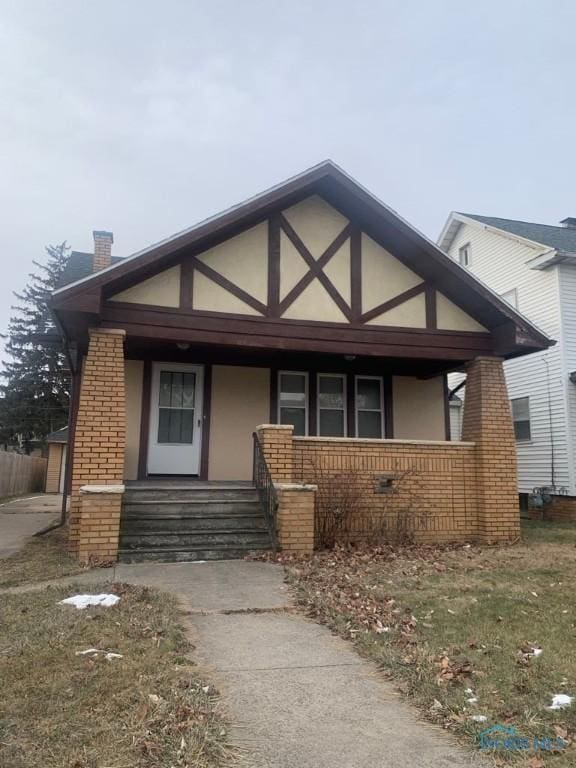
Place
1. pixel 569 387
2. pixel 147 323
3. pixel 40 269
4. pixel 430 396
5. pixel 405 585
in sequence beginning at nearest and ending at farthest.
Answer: pixel 405 585, pixel 147 323, pixel 430 396, pixel 569 387, pixel 40 269

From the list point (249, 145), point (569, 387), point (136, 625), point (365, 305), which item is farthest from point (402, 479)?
point (249, 145)

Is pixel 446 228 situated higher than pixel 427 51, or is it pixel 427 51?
pixel 427 51

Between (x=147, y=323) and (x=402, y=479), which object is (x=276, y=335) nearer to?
(x=147, y=323)

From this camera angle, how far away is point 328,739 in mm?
2855

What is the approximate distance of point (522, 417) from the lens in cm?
1638

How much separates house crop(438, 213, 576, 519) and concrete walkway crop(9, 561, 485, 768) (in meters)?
11.5

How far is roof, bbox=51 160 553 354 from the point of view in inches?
315

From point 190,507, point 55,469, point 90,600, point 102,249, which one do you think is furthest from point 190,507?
point 55,469

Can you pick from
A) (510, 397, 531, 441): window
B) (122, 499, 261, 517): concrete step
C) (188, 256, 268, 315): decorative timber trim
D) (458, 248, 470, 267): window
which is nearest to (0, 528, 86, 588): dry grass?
(122, 499, 261, 517): concrete step

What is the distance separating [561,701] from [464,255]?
1822 cm

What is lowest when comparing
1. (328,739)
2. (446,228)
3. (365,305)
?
(328,739)

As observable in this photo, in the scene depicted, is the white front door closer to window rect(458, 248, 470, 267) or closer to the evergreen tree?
window rect(458, 248, 470, 267)

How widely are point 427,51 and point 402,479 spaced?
39.1ft

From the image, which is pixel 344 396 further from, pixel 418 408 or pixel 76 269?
pixel 76 269
